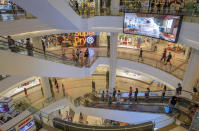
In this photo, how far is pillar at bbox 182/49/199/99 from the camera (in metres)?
8.17

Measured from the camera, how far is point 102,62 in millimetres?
13180

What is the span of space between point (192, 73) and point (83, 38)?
11.0 meters

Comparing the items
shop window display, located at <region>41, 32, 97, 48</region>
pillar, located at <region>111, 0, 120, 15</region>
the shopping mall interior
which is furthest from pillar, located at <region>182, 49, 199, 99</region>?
shop window display, located at <region>41, 32, 97, 48</region>

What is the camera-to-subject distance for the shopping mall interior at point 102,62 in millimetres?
5355

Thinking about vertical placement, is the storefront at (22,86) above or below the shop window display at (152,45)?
below

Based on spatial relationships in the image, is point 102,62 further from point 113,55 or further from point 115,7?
point 115,7

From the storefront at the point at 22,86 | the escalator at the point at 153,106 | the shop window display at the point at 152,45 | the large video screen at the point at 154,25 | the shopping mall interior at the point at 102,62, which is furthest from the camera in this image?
the shop window display at the point at 152,45

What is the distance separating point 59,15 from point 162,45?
12.5 metres

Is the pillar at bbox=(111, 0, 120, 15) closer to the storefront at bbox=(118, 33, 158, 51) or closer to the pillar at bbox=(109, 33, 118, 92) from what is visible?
the pillar at bbox=(109, 33, 118, 92)

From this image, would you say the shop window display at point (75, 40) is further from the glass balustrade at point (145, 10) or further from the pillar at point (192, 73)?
the pillar at point (192, 73)

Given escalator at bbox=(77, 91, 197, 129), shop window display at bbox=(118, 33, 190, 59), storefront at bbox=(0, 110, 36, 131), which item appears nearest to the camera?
storefront at bbox=(0, 110, 36, 131)

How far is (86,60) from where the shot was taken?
33.9 feet

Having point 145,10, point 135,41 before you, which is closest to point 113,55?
point 145,10

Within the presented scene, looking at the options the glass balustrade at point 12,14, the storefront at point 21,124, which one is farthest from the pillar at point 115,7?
the storefront at point 21,124
